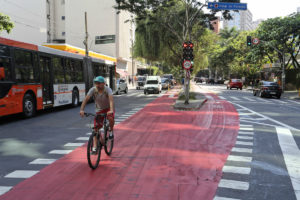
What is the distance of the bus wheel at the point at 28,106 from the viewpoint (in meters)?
12.7

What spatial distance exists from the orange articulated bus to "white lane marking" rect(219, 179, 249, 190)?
9.02 meters

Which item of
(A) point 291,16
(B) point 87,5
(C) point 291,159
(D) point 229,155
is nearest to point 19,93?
(D) point 229,155

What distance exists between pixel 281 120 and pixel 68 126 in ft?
28.0

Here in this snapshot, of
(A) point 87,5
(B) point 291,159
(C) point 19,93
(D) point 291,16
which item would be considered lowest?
(B) point 291,159

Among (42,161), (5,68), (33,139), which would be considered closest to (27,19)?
(5,68)

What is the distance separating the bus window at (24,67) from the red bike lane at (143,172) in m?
5.74

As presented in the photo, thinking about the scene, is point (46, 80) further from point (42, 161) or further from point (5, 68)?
point (42, 161)

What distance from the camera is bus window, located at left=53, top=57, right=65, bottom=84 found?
15508 millimetres

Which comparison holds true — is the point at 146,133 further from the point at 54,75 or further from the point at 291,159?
the point at 54,75

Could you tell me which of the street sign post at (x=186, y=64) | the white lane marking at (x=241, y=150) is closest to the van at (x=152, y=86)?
the street sign post at (x=186, y=64)

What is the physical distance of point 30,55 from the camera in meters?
13.4

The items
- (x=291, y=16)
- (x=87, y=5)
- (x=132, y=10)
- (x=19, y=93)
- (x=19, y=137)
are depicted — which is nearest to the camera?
(x=19, y=137)

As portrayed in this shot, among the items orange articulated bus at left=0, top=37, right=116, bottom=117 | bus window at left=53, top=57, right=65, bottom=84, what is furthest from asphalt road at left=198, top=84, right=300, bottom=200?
bus window at left=53, top=57, right=65, bottom=84

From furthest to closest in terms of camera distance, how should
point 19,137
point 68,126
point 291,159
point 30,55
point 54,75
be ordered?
1. point 54,75
2. point 30,55
3. point 68,126
4. point 19,137
5. point 291,159
